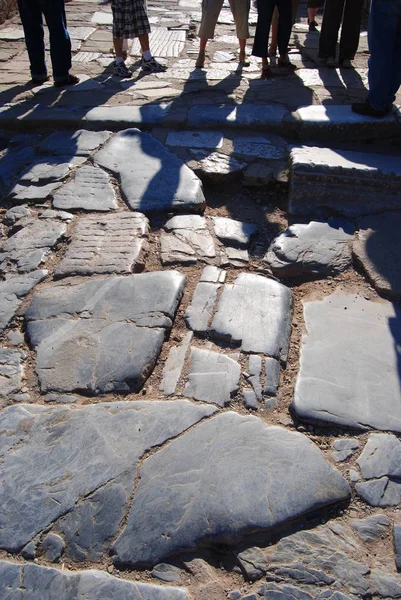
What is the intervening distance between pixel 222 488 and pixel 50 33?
4587 millimetres

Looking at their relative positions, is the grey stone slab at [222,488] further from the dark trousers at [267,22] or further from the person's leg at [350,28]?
the person's leg at [350,28]

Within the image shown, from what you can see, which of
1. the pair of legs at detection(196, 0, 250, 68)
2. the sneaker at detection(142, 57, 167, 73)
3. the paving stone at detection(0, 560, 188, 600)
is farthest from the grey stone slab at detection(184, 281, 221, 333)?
the pair of legs at detection(196, 0, 250, 68)

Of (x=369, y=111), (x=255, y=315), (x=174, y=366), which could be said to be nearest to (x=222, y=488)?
(x=174, y=366)

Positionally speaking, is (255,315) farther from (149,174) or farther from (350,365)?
(149,174)

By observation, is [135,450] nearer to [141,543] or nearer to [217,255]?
[141,543]

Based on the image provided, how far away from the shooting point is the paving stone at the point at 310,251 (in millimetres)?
2783

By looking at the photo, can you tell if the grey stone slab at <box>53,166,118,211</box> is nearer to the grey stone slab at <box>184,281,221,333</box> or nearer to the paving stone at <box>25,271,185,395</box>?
the paving stone at <box>25,271,185,395</box>

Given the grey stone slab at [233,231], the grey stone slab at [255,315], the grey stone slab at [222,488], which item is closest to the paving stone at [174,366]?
the grey stone slab at [255,315]

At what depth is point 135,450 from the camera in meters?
1.87

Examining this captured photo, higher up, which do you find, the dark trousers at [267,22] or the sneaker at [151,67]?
the dark trousers at [267,22]

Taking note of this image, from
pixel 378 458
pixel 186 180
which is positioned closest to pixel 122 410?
pixel 378 458

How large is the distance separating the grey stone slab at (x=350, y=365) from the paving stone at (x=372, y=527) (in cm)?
35

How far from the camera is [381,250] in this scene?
9.51 ft

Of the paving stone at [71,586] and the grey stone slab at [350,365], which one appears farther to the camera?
the grey stone slab at [350,365]
